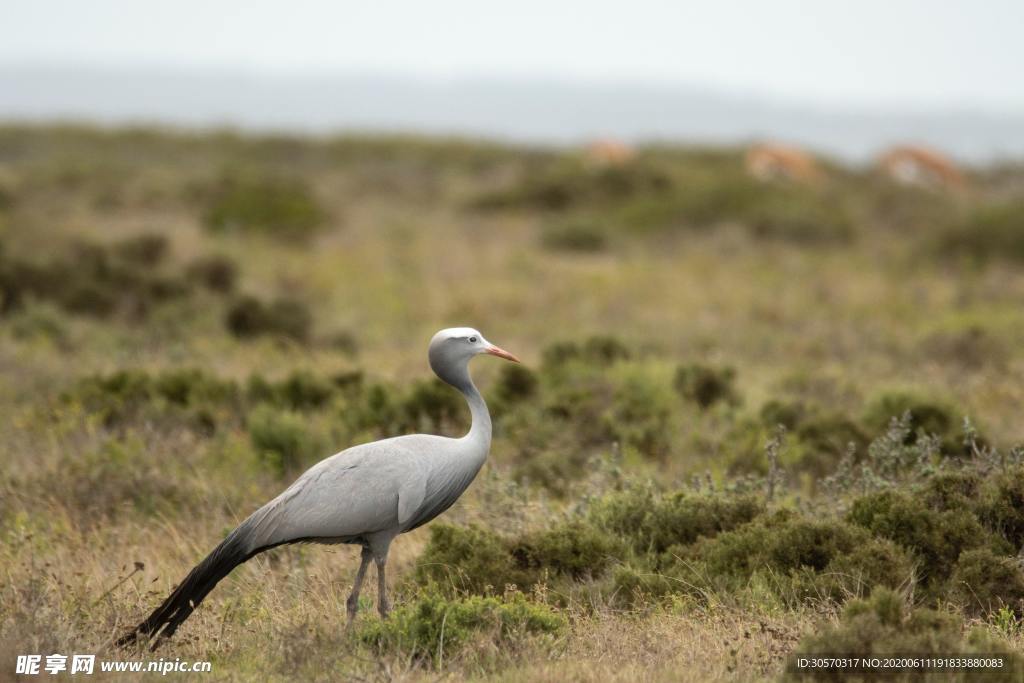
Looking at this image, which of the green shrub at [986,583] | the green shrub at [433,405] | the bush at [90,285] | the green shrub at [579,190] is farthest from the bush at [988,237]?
the green shrub at [986,583]

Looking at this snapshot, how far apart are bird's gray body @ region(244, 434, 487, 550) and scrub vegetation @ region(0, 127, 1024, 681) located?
15.7 inches

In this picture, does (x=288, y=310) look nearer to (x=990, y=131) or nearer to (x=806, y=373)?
(x=806, y=373)

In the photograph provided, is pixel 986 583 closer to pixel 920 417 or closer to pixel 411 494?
pixel 411 494

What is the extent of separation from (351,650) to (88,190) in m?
20.7

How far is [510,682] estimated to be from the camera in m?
4.60

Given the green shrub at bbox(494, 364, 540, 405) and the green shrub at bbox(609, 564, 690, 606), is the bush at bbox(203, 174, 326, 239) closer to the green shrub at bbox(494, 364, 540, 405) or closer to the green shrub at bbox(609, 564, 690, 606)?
the green shrub at bbox(494, 364, 540, 405)

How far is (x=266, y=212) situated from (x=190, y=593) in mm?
16119

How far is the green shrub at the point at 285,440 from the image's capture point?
854 centimetres

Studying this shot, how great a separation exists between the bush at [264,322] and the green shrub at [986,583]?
338 inches

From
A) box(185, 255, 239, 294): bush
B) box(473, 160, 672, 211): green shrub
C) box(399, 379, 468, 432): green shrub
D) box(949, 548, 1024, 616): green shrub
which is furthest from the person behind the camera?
box(473, 160, 672, 211): green shrub

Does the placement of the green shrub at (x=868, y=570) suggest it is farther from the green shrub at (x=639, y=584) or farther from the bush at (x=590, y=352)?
the bush at (x=590, y=352)

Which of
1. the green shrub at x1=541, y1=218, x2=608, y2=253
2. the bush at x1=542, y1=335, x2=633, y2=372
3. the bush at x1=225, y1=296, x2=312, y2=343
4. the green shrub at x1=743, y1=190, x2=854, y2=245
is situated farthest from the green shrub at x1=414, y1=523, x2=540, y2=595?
the green shrub at x1=743, y1=190, x2=854, y2=245

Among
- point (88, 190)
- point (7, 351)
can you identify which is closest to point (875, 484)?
point (7, 351)

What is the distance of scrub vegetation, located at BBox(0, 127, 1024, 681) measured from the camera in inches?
202
